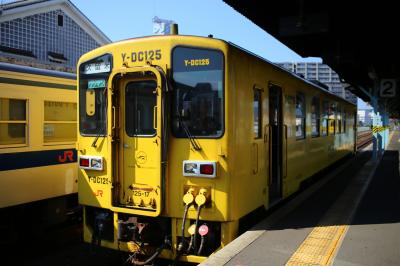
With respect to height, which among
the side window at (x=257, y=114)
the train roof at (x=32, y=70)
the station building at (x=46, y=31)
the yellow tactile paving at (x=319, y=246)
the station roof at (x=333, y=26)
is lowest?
the yellow tactile paving at (x=319, y=246)

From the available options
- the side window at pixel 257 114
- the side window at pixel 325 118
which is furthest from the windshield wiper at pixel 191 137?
the side window at pixel 325 118

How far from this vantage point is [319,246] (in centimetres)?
512

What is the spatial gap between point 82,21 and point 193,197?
23990mm

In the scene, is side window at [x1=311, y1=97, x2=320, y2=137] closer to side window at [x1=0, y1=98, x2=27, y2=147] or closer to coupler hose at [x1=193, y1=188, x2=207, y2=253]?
coupler hose at [x1=193, y1=188, x2=207, y2=253]

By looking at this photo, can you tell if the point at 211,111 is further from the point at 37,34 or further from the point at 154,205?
the point at 37,34

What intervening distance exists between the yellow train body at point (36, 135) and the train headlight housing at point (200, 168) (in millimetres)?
3037

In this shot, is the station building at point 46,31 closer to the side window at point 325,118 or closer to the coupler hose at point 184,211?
the side window at point 325,118

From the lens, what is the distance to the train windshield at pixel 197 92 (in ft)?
16.3

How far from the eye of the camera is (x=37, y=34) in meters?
23.0

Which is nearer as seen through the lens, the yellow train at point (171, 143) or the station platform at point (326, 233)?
the station platform at point (326, 233)

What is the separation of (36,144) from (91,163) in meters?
1.82

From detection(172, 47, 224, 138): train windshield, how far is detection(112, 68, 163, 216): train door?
0.79 feet

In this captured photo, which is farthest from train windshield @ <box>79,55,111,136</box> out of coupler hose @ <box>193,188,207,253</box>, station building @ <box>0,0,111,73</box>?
station building @ <box>0,0,111,73</box>

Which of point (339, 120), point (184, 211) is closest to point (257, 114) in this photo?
point (184, 211)
